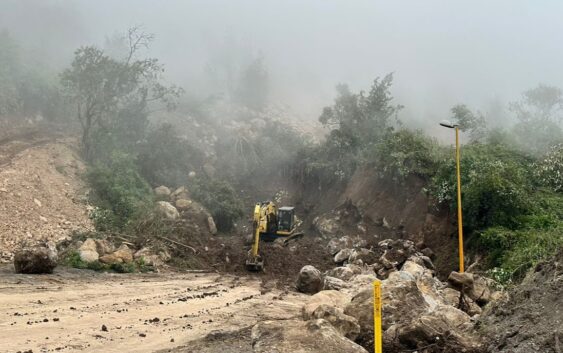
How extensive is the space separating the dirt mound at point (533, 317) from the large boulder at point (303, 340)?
2226 mm

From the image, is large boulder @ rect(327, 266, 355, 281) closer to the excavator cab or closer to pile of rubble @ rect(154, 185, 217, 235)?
the excavator cab

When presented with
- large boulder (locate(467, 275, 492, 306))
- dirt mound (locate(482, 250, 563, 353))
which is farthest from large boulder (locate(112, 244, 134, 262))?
dirt mound (locate(482, 250, 563, 353))

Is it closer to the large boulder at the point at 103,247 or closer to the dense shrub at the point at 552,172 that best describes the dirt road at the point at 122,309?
the large boulder at the point at 103,247

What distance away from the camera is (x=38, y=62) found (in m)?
46.3

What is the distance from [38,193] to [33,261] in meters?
8.47

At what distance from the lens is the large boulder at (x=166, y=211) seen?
26.5m

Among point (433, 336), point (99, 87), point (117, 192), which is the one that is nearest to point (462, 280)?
point (433, 336)

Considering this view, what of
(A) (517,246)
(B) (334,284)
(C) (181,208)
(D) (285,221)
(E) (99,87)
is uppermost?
(E) (99,87)

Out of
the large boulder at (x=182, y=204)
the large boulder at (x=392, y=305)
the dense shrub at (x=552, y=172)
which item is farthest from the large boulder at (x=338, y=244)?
the large boulder at (x=392, y=305)

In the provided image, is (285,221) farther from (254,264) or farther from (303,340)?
(303,340)

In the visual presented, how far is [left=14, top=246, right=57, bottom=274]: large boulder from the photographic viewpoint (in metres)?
15.4

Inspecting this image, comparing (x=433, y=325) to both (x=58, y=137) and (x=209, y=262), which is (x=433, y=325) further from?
(x=58, y=137)

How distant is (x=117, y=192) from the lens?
85.9 ft

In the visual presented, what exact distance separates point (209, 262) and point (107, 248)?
485 centimetres
